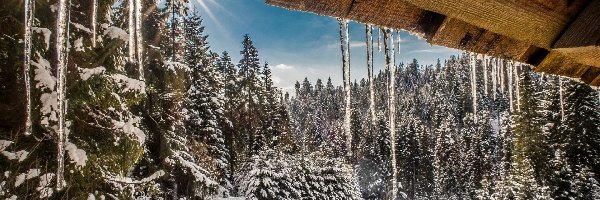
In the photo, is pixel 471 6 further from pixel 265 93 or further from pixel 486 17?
pixel 265 93

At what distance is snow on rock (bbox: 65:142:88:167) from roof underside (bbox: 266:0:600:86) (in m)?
5.73

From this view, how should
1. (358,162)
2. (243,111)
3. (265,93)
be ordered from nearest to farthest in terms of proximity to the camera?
(243,111) < (265,93) < (358,162)

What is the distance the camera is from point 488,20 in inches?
77.6

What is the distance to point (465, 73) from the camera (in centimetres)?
13325

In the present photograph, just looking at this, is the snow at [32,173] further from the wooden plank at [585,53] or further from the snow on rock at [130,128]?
the wooden plank at [585,53]

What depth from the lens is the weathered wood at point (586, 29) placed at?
6.44 ft

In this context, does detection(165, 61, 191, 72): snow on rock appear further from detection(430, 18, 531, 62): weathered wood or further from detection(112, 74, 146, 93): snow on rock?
detection(430, 18, 531, 62): weathered wood

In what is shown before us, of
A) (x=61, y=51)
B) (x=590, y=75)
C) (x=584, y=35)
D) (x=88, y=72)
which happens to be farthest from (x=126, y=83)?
(x=584, y=35)

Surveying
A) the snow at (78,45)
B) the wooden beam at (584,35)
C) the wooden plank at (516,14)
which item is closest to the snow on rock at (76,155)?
the snow at (78,45)

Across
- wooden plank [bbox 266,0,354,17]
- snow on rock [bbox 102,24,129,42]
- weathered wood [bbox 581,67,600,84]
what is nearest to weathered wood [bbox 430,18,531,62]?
wooden plank [bbox 266,0,354,17]

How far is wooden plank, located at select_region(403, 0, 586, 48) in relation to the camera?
6.02ft

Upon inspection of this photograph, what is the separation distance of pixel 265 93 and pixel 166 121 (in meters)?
28.3

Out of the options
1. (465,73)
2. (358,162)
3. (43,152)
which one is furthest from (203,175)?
(465,73)

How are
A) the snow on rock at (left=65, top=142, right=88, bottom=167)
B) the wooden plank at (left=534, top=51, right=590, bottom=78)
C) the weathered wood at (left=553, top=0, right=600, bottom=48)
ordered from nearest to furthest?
the weathered wood at (left=553, top=0, right=600, bottom=48) < the wooden plank at (left=534, top=51, right=590, bottom=78) < the snow on rock at (left=65, top=142, right=88, bottom=167)
